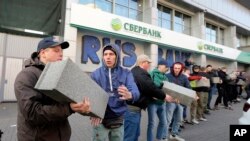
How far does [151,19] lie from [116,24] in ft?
A: 11.8

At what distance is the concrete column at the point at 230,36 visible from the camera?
2727 cm

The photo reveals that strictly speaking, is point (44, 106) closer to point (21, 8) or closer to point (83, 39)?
point (21, 8)

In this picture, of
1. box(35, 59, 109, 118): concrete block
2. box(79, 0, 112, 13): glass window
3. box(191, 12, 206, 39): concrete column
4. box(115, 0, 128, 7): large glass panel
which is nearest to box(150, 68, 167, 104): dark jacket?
box(35, 59, 109, 118): concrete block

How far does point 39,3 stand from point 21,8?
847 mm

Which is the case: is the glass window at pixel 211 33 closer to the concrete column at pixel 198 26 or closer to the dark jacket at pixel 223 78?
the concrete column at pixel 198 26

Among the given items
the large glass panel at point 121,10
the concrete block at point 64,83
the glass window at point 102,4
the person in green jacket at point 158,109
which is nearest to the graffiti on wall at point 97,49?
the glass window at point 102,4

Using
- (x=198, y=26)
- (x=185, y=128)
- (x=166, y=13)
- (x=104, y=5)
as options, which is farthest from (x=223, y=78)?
(x=198, y=26)

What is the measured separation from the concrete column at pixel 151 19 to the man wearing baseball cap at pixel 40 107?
1436 cm

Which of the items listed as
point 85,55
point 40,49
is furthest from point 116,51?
point 85,55

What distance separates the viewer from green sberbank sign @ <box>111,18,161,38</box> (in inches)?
560

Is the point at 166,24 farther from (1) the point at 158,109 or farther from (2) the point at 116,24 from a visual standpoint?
(1) the point at 158,109

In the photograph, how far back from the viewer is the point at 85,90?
2.25 metres

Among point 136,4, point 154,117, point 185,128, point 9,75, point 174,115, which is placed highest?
point 136,4

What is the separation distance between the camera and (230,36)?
2733 centimetres
